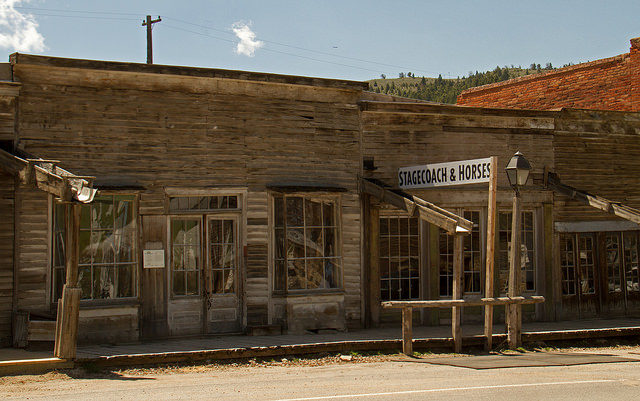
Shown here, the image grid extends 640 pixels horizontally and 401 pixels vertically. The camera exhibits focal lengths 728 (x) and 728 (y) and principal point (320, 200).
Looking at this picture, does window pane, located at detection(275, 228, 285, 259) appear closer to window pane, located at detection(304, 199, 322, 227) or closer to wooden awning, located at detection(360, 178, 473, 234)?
window pane, located at detection(304, 199, 322, 227)

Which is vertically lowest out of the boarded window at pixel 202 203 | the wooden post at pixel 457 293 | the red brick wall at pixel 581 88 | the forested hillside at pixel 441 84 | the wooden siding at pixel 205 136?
the wooden post at pixel 457 293

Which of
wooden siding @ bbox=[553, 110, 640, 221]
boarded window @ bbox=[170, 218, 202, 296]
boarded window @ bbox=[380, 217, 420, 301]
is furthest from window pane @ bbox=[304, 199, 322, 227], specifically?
wooden siding @ bbox=[553, 110, 640, 221]

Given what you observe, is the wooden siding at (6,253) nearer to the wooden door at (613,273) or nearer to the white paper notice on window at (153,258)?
the white paper notice on window at (153,258)

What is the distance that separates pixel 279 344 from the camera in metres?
11.4

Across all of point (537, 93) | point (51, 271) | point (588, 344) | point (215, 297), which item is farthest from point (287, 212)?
point (537, 93)

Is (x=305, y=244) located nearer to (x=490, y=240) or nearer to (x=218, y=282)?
(x=218, y=282)

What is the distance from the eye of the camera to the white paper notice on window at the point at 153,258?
11.8m

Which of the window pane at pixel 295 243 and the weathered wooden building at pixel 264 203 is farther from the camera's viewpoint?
the window pane at pixel 295 243

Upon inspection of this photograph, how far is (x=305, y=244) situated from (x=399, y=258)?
6.74 ft

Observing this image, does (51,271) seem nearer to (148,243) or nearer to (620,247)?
(148,243)

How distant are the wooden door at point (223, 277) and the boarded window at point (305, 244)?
2.42 feet

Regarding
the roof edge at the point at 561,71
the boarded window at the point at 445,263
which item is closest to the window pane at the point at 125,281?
the boarded window at the point at 445,263

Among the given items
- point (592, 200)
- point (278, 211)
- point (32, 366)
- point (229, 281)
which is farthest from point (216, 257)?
point (592, 200)

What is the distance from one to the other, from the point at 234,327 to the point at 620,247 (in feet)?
29.4
